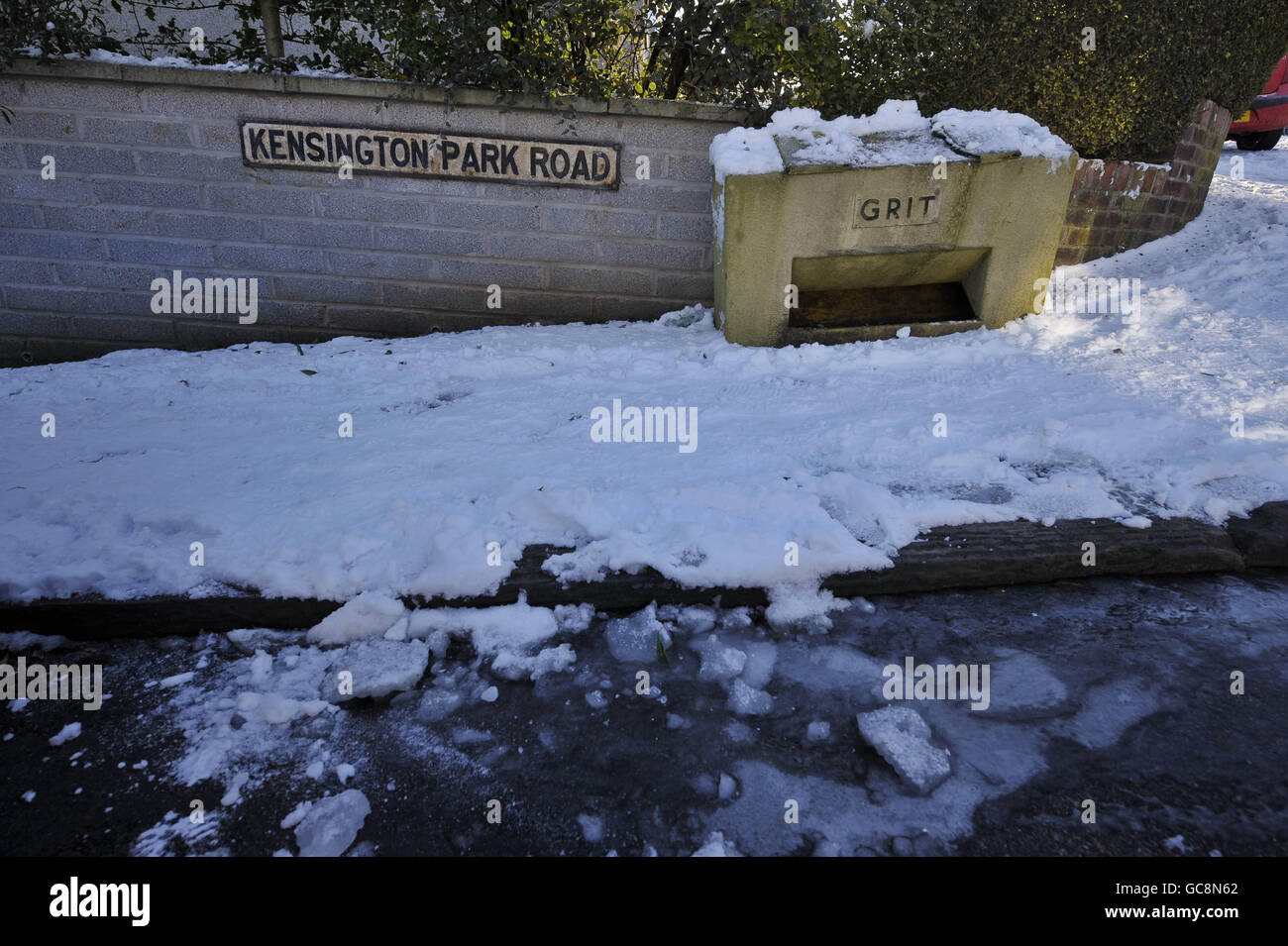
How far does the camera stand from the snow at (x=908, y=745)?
1662 mm

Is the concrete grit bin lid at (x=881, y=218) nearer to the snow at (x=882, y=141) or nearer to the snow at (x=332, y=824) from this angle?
the snow at (x=882, y=141)

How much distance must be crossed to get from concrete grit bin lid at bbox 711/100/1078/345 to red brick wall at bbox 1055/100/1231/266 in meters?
1.20

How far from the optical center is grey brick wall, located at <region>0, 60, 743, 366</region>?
13.2ft

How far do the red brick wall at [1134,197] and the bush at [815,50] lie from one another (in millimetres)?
174

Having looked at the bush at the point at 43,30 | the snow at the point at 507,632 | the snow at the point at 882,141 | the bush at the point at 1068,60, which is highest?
the bush at the point at 1068,60

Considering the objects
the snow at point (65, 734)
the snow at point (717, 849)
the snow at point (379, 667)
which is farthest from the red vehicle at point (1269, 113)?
the snow at point (65, 734)

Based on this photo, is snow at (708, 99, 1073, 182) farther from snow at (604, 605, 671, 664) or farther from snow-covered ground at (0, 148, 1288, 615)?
snow at (604, 605, 671, 664)

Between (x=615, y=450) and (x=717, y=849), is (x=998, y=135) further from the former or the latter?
(x=717, y=849)

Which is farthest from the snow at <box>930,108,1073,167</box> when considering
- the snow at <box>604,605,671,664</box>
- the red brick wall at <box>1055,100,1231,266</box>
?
the snow at <box>604,605,671,664</box>

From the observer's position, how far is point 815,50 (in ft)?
13.6

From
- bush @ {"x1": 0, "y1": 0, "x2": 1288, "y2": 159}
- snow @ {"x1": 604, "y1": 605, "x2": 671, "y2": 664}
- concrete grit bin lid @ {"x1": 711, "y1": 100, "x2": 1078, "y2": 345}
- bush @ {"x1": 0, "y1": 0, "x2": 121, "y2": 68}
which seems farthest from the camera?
bush @ {"x1": 0, "y1": 0, "x2": 1288, "y2": 159}

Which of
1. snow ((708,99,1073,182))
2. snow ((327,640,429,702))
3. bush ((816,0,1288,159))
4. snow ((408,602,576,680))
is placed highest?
bush ((816,0,1288,159))

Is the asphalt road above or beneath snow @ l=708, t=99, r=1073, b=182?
beneath
